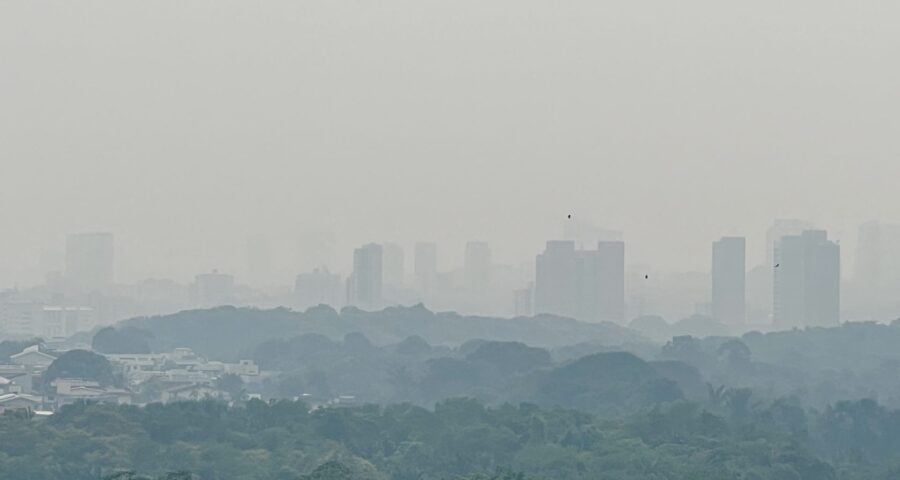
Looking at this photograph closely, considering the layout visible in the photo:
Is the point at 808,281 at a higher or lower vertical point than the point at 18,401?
higher

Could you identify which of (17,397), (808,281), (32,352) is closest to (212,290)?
(808,281)

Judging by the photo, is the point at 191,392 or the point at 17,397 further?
the point at 191,392

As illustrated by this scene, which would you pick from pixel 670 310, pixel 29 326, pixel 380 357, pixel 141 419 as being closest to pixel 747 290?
pixel 670 310

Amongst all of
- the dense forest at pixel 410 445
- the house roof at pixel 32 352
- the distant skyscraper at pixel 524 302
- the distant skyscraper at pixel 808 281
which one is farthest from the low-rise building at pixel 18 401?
the distant skyscraper at pixel 524 302

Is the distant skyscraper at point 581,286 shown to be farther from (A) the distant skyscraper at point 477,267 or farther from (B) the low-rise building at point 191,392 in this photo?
(B) the low-rise building at point 191,392

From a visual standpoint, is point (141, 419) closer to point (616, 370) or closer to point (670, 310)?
point (616, 370)

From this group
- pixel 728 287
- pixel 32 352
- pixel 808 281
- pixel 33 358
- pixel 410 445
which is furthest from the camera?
pixel 728 287

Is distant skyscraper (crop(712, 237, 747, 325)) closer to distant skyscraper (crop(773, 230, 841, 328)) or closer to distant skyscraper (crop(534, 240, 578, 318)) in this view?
distant skyscraper (crop(773, 230, 841, 328))

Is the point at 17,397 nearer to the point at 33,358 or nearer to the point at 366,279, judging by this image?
the point at 33,358
